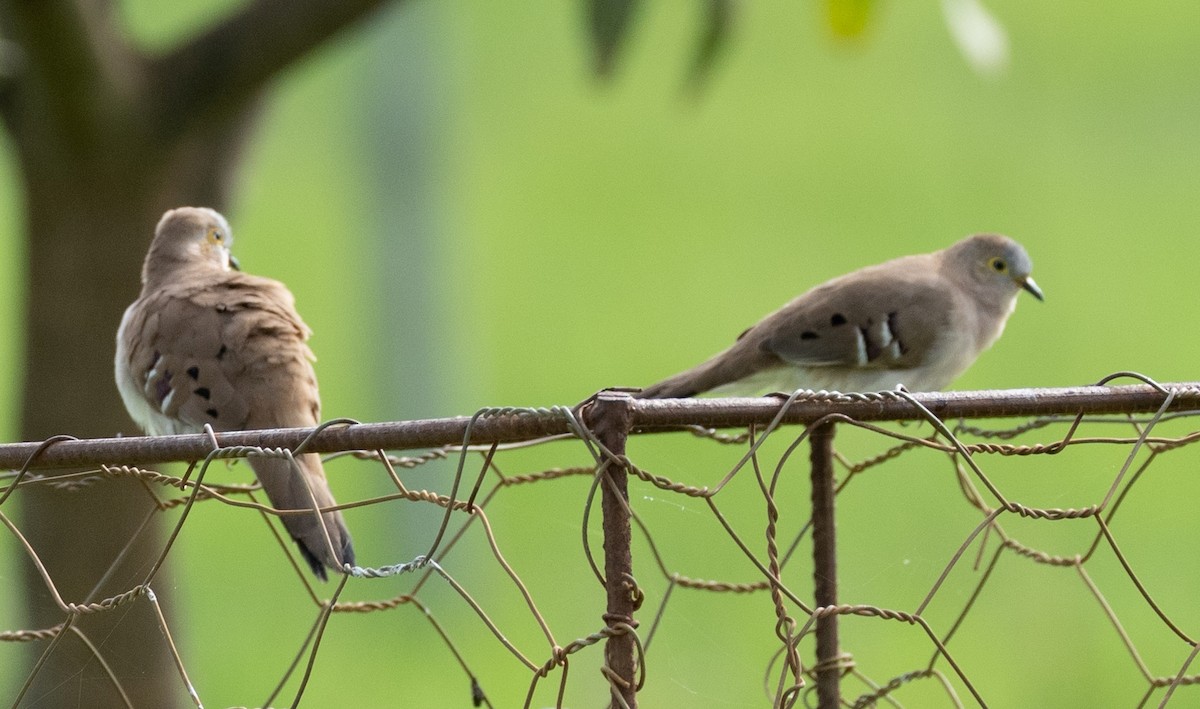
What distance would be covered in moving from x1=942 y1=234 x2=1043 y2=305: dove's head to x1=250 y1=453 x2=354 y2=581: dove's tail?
118 cm

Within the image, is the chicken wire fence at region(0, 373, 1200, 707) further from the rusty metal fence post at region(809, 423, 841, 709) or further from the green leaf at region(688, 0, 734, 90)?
the green leaf at region(688, 0, 734, 90)

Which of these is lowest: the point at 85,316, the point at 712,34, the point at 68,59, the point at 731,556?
the point at 731,556

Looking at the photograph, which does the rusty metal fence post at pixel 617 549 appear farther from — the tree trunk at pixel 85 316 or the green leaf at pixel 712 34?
the tree trunk at pixel 85 316

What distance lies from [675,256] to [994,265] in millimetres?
4288

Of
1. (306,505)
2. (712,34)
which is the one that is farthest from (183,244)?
(712,34)

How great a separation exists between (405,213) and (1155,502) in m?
2.50

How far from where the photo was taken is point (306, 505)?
→ 5.20ft

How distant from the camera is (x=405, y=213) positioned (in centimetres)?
388

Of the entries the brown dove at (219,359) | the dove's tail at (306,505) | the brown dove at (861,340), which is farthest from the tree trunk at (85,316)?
the brown dove at (861,340)

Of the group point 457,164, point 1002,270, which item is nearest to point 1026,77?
point 457,164

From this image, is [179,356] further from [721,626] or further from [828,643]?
[721,626]

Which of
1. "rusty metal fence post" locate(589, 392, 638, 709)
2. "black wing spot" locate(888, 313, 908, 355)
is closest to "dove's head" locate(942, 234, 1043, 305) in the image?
"black wing spot" locate(888, 313, 908, 355)

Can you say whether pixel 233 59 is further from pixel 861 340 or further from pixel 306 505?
pixel 861 340

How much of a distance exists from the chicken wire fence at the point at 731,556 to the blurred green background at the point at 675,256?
2 cm
